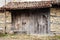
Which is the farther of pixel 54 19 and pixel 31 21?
pixel 31 21

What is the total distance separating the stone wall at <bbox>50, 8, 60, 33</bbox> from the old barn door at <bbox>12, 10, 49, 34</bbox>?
2.28 ft

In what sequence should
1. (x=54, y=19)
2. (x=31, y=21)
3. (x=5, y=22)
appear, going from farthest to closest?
(x=5, y=22) < (x=31, y=21) < (x=54, y=19)

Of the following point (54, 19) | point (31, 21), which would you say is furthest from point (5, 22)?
point (54, 19)

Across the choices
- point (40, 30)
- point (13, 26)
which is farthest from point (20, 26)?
point (40, 30)

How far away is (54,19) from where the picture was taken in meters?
16.8

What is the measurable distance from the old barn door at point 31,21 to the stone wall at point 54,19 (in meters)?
0.69

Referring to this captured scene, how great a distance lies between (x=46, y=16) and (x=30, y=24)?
1.52 meters

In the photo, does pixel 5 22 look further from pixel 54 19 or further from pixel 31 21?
pixel 54 19

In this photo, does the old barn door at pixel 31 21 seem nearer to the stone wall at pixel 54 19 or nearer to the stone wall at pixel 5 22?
the stone wall at pixel 5 22

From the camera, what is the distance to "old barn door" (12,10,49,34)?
57.4 feet

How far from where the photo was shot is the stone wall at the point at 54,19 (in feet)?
54.7

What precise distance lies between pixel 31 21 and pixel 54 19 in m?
2.07

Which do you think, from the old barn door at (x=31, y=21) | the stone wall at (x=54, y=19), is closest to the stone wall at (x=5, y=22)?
the old barn door at (x=31, y=21)

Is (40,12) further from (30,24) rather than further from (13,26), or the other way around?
(13,26)
